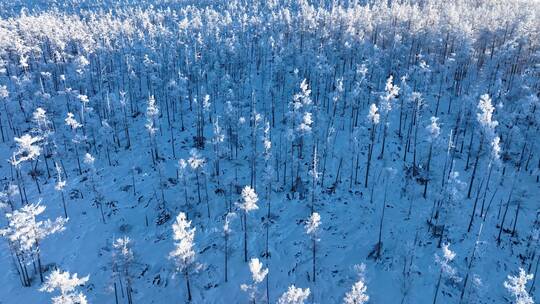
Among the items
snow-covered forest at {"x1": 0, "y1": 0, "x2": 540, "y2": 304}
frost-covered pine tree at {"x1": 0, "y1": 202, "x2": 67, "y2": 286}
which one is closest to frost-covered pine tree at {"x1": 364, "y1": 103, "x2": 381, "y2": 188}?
snow-covered forest at {"x1": 0, "y1": 0, "x2": 540, "y2": 304}

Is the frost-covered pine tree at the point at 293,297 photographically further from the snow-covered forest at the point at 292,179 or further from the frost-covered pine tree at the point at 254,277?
the frost-covered pine tree at the point at 254,277

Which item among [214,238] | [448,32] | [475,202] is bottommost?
[214,238]

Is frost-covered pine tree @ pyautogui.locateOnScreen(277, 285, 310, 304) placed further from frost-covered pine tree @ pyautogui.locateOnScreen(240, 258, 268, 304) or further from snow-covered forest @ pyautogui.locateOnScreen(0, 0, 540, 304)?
frost-covered pine tree @ pyautogui.locateOnScreen(240, 258, 268, 304)

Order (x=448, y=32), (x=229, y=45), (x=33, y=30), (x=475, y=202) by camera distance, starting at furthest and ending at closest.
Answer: (x=33, y=30)
(x=229, y=45)
(x=448, y=32)
(x=475, y=202)

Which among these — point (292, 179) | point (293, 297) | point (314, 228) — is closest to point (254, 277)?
point (293, 297)

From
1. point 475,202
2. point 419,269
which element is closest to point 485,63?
point 475,202

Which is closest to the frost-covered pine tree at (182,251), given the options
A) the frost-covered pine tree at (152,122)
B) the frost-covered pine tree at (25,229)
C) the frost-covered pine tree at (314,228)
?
the frost-covered pine tree at (314,228)

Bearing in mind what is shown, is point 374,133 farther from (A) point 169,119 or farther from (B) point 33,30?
(B) point 33,30

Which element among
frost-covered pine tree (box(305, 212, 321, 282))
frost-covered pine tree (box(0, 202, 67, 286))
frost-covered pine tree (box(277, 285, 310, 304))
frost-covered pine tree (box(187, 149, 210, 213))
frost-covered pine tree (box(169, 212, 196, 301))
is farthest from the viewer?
frost-covered pine tree (box(187, 149, 210, 213))
